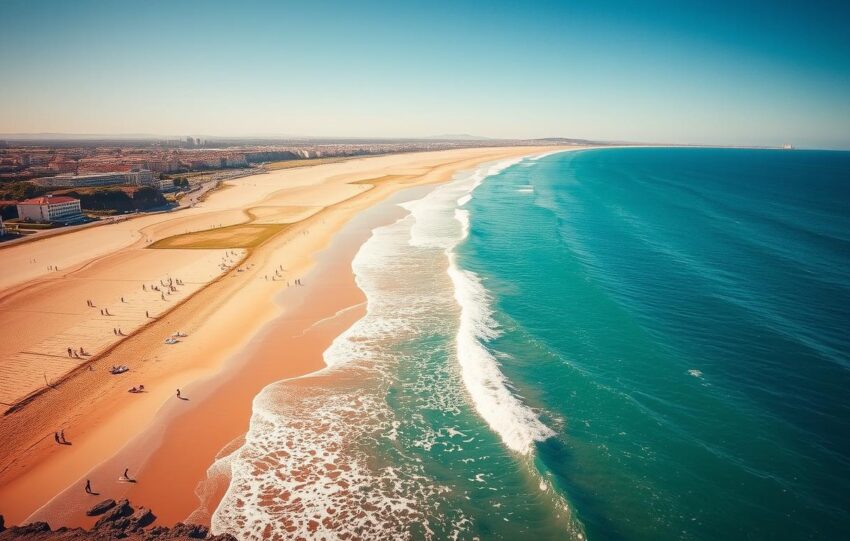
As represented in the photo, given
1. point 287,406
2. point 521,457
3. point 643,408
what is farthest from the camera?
point 287,406

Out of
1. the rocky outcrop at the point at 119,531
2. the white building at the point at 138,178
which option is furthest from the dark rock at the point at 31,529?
the white building at the point at 138,178

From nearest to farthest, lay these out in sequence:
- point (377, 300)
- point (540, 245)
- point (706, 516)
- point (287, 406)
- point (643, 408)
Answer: point (706, 516) → point (643, 408) → point (287, 406) → point (377, 300) → point (540, 245)

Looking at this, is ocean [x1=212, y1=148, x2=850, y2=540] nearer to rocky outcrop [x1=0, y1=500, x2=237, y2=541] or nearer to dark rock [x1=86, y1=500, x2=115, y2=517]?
rocky outcrop [x1=0, y1=500, x2=237, y2=541]

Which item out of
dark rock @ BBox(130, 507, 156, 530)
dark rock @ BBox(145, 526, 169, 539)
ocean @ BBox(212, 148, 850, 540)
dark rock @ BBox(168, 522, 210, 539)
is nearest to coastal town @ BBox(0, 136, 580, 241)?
ocean @ BBox(212, 148, 850, 540)

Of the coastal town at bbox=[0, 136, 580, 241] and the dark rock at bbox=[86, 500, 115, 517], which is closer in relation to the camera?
the dark rock at bbox=[86, 500, 115, 517]

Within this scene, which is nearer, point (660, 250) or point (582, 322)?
point (582, 322)

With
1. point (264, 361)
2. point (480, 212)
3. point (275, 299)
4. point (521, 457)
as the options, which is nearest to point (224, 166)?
point (480, 212)

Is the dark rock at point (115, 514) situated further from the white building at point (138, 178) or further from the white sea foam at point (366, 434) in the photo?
the white building at point (138, 178)

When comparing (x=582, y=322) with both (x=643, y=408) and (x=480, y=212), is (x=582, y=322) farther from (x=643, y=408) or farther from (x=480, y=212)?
(x=480, y=212)
